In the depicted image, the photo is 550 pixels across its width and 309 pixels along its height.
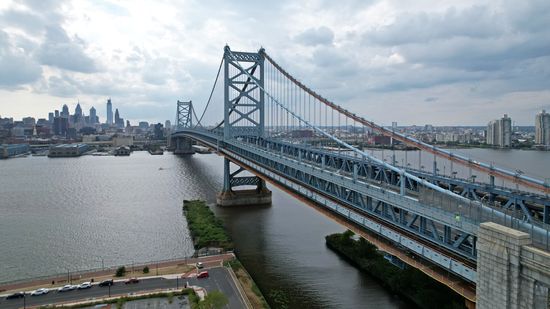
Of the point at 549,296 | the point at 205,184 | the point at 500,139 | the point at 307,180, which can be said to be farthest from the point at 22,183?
the point at 500,139

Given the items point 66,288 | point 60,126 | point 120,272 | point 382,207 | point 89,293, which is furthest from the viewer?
point 60,126

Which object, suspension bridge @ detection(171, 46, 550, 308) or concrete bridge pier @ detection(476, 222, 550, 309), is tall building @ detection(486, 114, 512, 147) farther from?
concrete bridge pier @ detection(476, 222, 550, 309)

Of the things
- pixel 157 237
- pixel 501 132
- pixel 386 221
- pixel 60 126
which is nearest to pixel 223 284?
pixel 386 221

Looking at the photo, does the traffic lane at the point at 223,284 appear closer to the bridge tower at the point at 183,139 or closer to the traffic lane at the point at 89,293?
the traffic lane at the point at 89,293

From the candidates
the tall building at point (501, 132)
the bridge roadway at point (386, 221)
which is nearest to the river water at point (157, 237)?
the bridge roadway at point (386, 221)

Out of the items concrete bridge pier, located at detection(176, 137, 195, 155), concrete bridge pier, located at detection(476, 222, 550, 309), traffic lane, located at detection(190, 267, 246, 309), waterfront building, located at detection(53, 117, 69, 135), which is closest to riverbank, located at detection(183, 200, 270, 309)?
traffic lane, located at detection(190, 267, 246, 309)

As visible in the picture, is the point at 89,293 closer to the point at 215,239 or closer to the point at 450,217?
the point at 215,239

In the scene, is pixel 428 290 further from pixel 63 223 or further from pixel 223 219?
pixel 63 223
